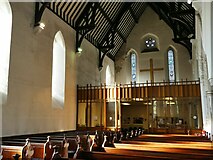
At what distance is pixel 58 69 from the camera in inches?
411

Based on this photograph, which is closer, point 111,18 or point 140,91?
point 140,91

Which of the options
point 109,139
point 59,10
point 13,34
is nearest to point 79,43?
point 59,10

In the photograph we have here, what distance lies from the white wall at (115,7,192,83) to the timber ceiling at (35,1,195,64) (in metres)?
0.47

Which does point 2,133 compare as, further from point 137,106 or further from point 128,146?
point 137,106

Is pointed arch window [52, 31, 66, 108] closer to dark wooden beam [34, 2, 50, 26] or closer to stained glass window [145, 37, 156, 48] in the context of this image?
dark wooden beam [34, 2, 50, 26]

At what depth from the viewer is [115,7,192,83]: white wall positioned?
51.9ft

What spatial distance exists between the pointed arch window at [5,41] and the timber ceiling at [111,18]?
1288mm

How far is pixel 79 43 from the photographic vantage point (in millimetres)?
11812

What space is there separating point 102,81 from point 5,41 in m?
8.16

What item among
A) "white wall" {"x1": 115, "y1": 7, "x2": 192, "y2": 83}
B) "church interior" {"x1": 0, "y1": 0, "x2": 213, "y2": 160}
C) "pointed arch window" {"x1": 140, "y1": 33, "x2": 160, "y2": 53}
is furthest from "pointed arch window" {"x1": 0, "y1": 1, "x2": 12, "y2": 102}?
"pointed arch window" {"x1": 140, "y1": 33, "x2": 160, "y2": 53}

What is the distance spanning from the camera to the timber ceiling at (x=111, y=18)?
34.8 ft

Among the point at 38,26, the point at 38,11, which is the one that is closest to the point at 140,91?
the point at 38,26

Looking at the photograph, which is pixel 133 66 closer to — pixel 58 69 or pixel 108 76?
pixel 108 76

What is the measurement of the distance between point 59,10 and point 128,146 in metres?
7.35
